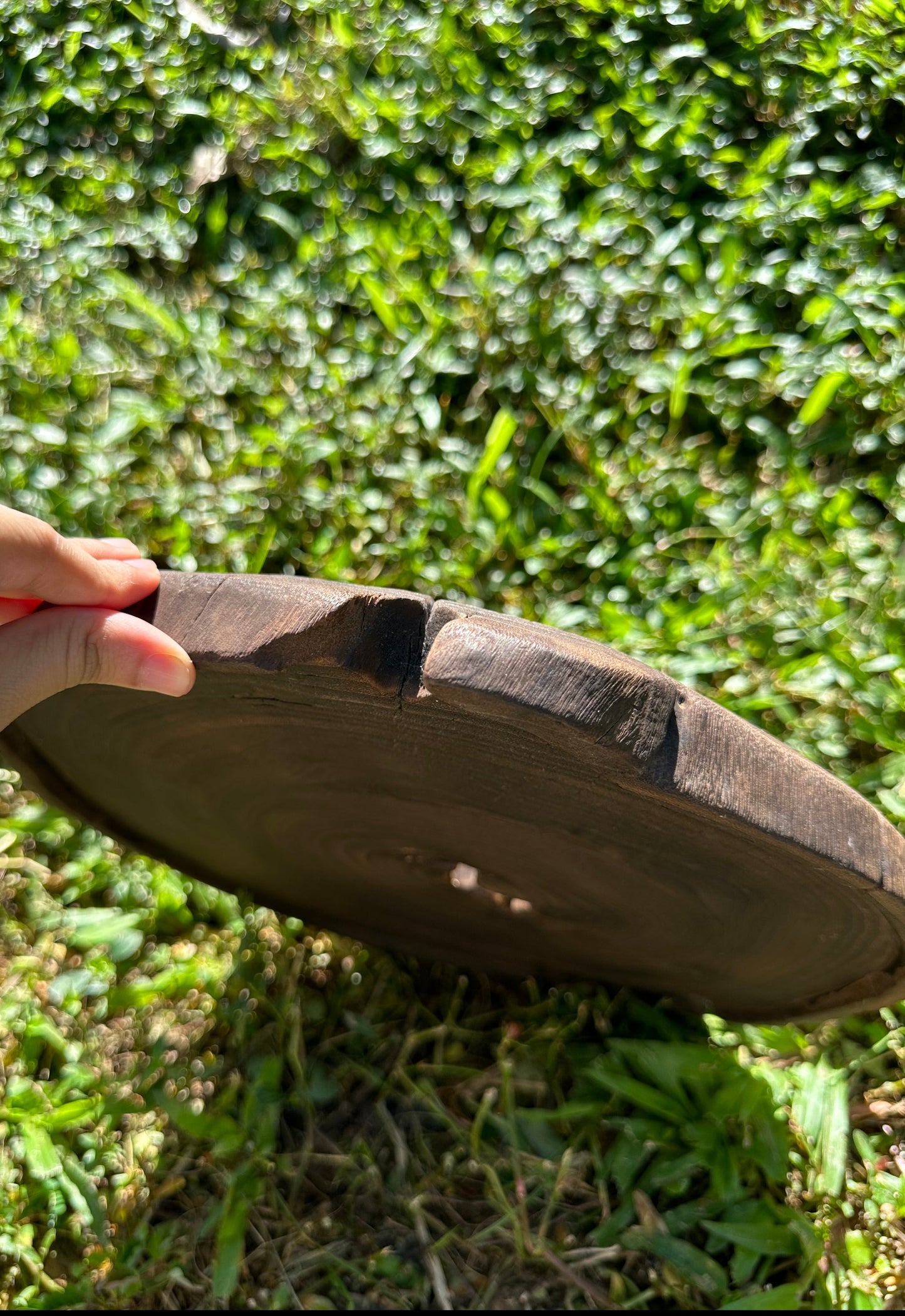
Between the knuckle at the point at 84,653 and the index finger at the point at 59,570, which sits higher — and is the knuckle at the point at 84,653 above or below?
below

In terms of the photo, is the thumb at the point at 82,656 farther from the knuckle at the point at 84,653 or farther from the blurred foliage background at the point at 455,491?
the blurred foliage background at the point at 455,491

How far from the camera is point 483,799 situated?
134cm

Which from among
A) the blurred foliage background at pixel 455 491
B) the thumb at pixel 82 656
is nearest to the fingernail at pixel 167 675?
the thumb at pixel 82 656

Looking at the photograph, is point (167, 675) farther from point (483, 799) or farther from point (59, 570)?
point (483, 799)

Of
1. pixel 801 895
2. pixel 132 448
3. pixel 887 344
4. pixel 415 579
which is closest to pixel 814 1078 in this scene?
pixel 801 895

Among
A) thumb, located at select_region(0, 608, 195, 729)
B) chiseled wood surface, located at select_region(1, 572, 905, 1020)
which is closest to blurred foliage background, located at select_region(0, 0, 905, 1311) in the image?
chiseled wood surface, located at select_region(1, 572, 905, 1020)

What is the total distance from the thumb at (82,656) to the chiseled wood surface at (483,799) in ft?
0.10

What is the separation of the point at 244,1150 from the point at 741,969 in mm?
890

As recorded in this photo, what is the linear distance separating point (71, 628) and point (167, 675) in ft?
0.47

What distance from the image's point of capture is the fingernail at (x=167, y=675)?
1.04 metres

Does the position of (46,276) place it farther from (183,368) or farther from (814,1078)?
(814,1078)

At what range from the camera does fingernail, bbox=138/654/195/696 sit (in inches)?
40.8

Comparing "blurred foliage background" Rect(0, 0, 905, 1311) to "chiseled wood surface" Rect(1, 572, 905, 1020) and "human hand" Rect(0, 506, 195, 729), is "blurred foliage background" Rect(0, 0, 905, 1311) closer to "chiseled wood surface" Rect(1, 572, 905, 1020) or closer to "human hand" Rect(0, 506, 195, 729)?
"chiseled wood surface" Rect(1, 572, 905, 1020)

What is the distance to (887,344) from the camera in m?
2.10
